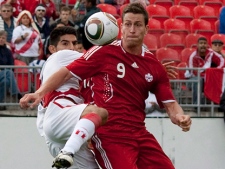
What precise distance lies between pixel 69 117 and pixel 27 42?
270 inches

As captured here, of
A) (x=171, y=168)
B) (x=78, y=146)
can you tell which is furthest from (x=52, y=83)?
(x=171, y=168)

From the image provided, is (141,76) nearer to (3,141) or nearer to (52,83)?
(52,83)

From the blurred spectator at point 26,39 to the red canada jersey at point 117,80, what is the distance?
6402 mm

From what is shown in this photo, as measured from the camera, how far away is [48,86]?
8.12 meters

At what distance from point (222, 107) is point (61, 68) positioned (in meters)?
5.18

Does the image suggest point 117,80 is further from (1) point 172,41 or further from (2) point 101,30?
(1) point 172,41

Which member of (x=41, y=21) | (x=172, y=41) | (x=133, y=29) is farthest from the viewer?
(x=172, y=41)

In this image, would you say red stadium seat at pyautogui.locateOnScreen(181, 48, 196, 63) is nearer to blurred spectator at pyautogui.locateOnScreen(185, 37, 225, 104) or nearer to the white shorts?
blurred spectator at pyautogui.locateOnScreen(185, 37, 225, 104)

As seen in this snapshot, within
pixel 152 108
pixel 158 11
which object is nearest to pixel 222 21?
pixel 158 11

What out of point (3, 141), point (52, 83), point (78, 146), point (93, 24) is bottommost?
point (3, 141)

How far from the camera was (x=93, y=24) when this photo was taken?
8328 millimetres

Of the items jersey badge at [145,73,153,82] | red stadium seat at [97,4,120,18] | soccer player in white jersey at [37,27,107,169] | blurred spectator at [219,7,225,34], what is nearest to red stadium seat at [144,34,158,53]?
red stadium seat at [97,4,120,18]

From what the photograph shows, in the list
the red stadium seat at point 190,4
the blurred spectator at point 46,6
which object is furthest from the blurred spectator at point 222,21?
the blurred spectator at point 46,6

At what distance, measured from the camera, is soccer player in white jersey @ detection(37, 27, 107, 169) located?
7.83 meters
